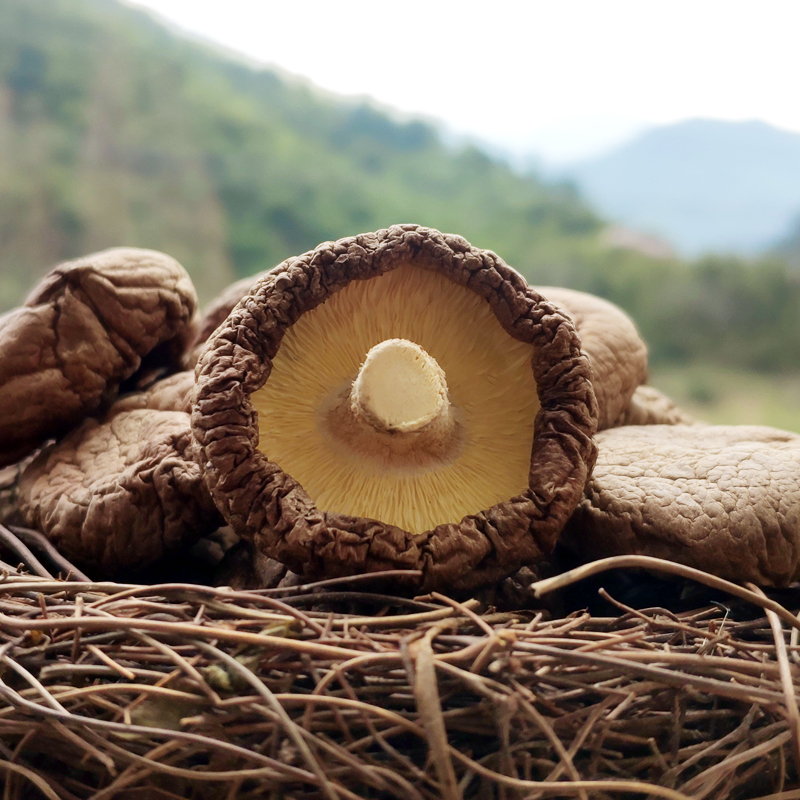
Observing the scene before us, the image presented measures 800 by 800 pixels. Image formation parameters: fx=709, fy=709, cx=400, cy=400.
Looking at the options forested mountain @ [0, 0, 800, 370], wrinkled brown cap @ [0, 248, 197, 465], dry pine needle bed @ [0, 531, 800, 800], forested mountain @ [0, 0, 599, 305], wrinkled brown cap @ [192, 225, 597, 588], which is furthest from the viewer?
forested mountain @ [0, 0, 599, 305]

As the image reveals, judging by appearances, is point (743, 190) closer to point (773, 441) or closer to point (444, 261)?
point (773, 441)

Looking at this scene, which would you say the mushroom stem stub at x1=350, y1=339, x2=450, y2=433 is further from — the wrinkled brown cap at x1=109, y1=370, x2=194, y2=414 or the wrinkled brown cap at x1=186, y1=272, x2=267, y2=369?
the wrinkled brown cap at x1=186, y1=272, x2=267, y2=369

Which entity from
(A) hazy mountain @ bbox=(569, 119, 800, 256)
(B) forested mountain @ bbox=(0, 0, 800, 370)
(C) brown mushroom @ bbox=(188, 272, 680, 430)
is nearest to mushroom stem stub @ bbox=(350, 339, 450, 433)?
(C) brown mushroom @ bbox=(188, 272, 680, 430)

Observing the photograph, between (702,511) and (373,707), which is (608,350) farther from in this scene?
(373,707)

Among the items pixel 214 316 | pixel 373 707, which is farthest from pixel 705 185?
pixel 373 707

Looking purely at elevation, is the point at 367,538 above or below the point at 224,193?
below

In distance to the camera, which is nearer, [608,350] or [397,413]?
[397,413]
